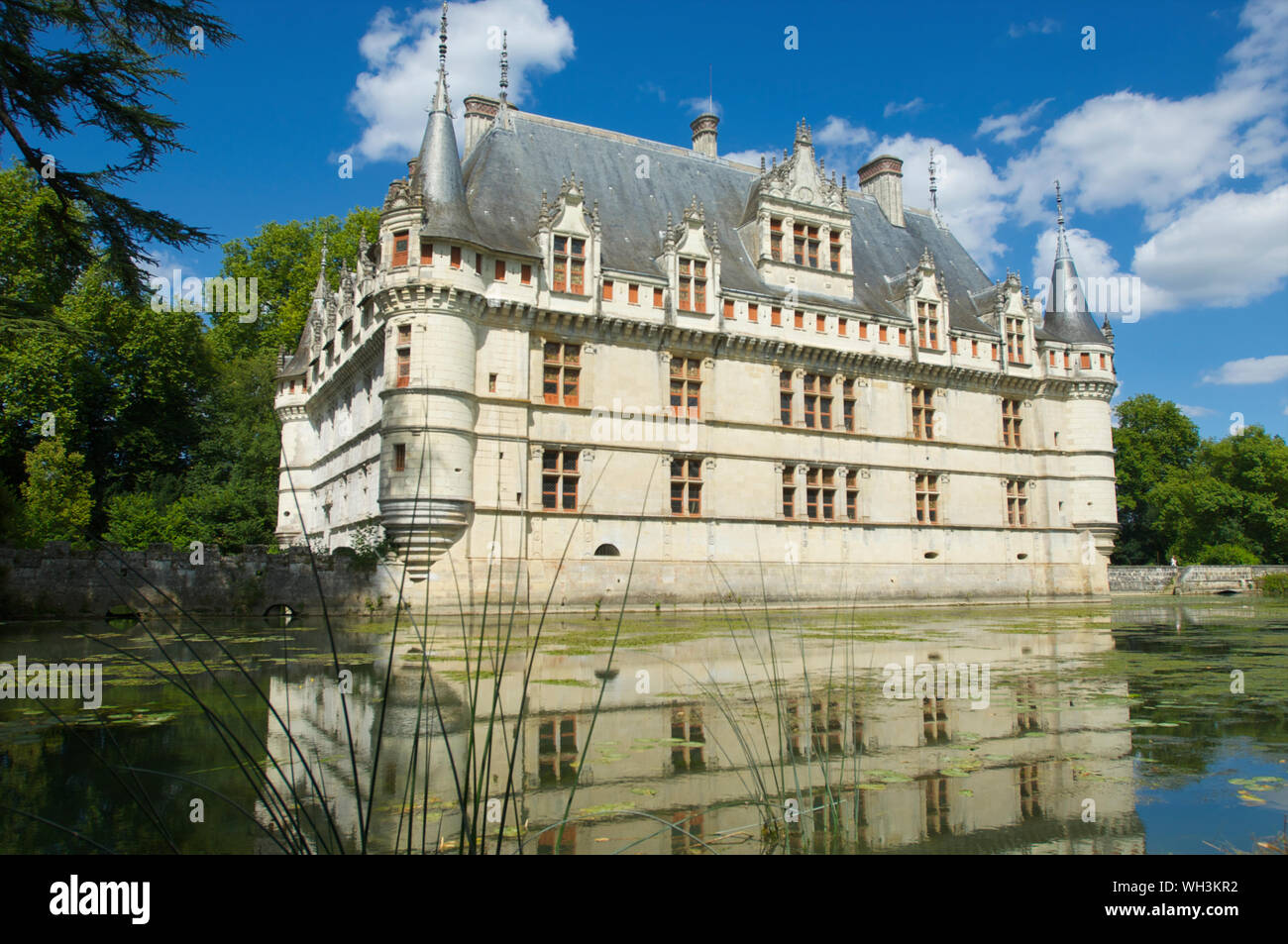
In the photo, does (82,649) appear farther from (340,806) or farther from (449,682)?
(340,806)

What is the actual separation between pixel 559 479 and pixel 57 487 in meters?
17.3

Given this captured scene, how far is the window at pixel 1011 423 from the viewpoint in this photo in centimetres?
2972

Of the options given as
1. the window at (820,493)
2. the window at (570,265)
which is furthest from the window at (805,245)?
the window at (570,265)

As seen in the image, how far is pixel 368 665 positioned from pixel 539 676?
7.52 ft

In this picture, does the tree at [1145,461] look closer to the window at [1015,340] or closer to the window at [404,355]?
the window at [1015,340]

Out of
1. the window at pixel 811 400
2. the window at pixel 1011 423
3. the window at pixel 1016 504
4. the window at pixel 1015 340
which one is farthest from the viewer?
the window at pixel 1011 423

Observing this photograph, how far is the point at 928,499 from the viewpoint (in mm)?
27562

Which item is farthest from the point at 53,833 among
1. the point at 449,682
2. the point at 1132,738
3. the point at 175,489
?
the point at 175,489

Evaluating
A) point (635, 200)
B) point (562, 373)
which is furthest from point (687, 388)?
point (635, 200)

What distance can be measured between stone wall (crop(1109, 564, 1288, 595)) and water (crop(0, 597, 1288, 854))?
29.8m

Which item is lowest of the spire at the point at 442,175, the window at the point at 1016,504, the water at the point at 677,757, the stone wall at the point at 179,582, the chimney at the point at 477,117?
the water at the point at 677,757

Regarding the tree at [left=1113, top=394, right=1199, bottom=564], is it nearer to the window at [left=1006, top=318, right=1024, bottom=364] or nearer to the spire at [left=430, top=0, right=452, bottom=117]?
→ the window at [left=1006, top=318, right=1024, bottom=364]

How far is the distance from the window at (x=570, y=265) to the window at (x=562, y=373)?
1.53 m

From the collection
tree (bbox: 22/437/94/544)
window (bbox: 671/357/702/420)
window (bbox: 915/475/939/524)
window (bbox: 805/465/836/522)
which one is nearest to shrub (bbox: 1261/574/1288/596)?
window (bbox: 915/475/939/524)
